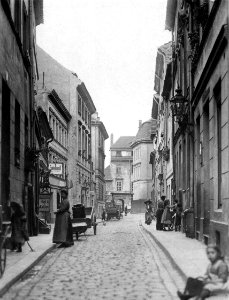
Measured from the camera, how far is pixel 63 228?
16.3 metres

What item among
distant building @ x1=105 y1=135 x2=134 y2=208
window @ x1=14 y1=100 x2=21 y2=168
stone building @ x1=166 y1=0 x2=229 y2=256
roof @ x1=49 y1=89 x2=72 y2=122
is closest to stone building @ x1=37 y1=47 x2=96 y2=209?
roof @ x1=49 y1=89 x2=72 y2=122

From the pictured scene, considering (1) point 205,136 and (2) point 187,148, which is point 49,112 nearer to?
(2) point 187,148

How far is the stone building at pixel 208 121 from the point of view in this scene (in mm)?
11930

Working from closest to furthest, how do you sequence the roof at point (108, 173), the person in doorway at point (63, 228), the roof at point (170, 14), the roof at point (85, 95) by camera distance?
1. the person in doorway at point (63, 228)
2. the roof at point (170, 14)
3. the roof at point (85, 95)
4. the roof at point (108, 173)

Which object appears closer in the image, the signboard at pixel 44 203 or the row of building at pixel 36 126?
the row of building at pixel 36 126

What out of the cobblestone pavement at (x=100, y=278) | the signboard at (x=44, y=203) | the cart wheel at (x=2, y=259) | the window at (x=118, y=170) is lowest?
the cobblestone pavement at (x=100, y=278)

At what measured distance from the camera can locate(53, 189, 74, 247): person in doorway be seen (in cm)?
1614

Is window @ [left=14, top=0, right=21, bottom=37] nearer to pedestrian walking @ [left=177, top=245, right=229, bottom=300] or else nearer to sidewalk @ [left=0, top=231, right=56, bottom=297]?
sidewalk @ [left=0, top=231, right=56, bottom=297]

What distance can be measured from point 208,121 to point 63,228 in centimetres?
499

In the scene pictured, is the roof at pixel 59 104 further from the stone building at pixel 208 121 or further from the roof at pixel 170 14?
the stone building at pixel 208 121

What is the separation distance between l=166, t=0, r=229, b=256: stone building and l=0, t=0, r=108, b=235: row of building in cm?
503

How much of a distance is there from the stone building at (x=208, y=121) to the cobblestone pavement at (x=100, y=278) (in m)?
1.81

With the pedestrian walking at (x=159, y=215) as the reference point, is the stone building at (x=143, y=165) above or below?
above

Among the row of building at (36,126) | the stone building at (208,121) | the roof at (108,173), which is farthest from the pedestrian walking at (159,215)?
the roof at (108,173)
